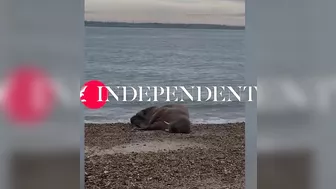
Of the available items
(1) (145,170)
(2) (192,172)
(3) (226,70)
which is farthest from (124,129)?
(3) (226,70)

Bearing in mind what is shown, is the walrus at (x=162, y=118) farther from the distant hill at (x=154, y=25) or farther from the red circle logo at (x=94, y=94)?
the distant hill at (x=154, y=25)

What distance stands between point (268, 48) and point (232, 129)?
0.51 metres

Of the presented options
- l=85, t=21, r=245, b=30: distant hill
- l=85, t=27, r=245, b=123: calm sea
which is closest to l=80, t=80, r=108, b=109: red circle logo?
l=85, t=27, r=245, b=123: calm sea

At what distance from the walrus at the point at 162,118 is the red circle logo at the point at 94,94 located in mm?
201

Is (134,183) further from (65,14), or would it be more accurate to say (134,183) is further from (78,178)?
(65,14)

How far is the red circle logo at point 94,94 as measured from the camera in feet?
9.62

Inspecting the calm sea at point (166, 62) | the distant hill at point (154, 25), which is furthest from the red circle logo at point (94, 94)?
the distant hill at point (154, 25)

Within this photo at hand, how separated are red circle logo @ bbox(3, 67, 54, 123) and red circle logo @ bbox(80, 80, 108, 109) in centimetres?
18

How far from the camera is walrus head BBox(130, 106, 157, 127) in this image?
3016mm

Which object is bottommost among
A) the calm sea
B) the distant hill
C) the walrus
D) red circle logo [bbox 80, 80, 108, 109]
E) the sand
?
the sand

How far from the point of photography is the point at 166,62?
303 centimetres

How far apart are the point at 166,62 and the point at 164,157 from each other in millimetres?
540

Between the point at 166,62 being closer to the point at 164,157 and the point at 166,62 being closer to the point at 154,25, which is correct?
the point at 154,25

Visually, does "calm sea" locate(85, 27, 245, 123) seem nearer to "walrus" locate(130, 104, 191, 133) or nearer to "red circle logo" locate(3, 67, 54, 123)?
"walrus" locate(130, 104, 191, 133)
